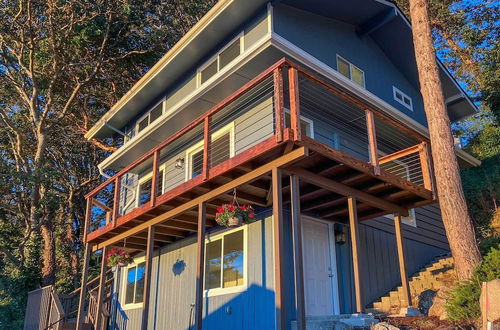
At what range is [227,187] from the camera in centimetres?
705

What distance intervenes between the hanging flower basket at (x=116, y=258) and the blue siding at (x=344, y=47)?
6200 millimetres

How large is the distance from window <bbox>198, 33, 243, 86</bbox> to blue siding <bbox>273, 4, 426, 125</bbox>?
1108mm

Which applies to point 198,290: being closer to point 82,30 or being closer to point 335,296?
point 335,296

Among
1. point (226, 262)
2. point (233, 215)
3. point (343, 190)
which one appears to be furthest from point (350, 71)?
point (226, 262)

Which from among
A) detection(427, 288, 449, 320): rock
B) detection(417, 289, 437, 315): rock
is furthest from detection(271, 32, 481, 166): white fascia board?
detection(427, 288, 449, 320): rock

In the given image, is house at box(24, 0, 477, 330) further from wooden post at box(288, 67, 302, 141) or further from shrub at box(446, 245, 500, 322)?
shrub at box(446, 245, 500, 322)

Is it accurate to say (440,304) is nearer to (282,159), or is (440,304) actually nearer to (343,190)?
(343,190)

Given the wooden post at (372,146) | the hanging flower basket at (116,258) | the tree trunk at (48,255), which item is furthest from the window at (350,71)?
the tree trunk at (48,255)

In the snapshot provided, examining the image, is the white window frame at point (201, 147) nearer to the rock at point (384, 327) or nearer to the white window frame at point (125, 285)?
the white window frame at point (125, 285)

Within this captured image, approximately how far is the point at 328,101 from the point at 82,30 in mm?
10729

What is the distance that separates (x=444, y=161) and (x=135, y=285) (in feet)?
27.0

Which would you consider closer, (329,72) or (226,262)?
(329,72)

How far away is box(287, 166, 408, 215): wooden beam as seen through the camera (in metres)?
6.47

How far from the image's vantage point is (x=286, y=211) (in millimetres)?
8156
